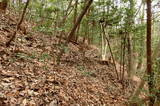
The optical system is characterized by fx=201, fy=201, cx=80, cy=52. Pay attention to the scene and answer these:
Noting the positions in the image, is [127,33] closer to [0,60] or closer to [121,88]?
[121,88]

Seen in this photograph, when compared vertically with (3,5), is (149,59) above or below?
below

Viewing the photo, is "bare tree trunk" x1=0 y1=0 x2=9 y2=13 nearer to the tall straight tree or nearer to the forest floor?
the forest floor

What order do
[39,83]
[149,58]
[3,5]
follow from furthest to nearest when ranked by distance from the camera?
[3,5] < [149,58] < [39,83]

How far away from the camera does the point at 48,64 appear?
22.2ft

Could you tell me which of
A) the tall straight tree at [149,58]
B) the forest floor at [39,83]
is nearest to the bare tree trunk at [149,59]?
the tall straight tree at [149,58]

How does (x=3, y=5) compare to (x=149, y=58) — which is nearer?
(x=149, y=58)

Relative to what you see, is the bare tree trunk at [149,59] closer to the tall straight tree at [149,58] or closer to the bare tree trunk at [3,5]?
the tall straight tree at [149,58]

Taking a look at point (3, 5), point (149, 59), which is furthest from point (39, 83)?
point (3, 5)

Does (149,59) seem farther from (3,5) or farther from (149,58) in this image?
(3,5)

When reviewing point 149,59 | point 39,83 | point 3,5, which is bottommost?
point 39,83

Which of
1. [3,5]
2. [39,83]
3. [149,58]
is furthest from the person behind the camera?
[3,5]

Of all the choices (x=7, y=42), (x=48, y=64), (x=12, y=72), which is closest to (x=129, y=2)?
(x=48, y=64)

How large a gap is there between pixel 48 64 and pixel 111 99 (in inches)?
101

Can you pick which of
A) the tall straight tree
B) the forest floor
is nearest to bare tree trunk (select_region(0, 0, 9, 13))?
the forest floor
